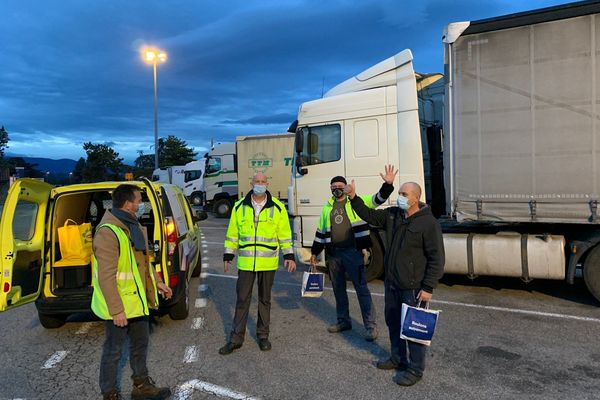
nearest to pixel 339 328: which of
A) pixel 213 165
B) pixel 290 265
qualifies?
pixel 290 265

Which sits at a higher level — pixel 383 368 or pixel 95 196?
pixel 95 196

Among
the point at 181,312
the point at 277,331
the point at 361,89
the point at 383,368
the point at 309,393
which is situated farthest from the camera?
the point at 361,89

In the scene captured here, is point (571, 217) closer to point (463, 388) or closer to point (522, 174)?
point (522, 174)

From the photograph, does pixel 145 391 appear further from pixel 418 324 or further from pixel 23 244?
pixel 418 324

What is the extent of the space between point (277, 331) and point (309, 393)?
1655mm

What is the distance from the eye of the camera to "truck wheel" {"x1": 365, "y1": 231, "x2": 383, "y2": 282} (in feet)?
24.0

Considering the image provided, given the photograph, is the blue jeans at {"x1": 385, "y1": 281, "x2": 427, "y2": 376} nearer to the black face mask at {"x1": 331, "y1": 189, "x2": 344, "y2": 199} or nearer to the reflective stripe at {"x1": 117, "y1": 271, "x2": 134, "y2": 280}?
the black face mask at {"x1": 331, "y1": 189, "x2": 344, "y2": 199}

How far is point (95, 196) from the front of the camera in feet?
22.1

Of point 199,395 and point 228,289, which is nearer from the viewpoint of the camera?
point 199,395

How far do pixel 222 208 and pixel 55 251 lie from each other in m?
17.5

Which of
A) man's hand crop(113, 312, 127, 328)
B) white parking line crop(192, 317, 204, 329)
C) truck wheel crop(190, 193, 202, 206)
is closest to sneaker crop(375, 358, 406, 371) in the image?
man's hand crop(113, 312, 127, 328)

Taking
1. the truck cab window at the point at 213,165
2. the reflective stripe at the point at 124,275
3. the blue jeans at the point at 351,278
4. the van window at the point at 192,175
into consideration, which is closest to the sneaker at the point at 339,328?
the blue jeans at the point at 351,278

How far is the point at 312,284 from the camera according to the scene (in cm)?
543

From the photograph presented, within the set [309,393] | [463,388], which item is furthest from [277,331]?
[463,388]
